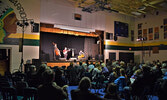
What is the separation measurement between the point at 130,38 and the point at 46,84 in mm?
16356

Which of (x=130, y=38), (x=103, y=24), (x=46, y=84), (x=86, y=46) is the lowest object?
(x=46, y=84)

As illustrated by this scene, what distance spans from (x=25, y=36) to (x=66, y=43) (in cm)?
458

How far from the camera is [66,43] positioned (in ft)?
46.5

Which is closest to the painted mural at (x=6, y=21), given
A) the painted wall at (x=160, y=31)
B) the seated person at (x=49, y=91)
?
the seated person at (x=49, y=91)

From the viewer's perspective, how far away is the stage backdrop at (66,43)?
41.9 feet

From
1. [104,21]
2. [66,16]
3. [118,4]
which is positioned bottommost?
[66,16]

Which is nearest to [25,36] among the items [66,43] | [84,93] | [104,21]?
[66,43]

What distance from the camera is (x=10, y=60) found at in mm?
9727

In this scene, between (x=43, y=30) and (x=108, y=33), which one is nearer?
(x=43, y=30)

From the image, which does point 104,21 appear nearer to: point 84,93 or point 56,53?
point 56,53

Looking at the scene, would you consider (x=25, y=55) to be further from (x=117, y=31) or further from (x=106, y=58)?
(x=117, y=31)

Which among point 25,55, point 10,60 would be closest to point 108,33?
point 25,55

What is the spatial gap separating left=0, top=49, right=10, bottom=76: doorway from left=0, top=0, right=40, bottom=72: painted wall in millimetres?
334

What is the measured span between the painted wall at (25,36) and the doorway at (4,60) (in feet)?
1.10
